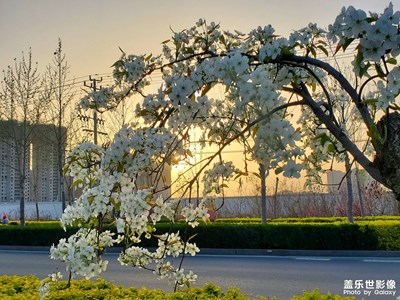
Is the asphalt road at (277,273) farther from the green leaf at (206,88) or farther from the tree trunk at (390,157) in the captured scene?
the green leaf at (206,88)

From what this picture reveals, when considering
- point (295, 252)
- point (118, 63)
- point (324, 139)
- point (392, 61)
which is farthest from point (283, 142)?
point (295, 252)

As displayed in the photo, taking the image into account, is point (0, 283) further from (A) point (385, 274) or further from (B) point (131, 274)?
(A) point (385, 274)

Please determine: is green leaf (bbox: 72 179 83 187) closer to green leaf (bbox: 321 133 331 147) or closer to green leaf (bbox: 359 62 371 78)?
green leaf (bbox: 321 133 331 147)

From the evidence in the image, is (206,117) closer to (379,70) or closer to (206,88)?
(206,88)

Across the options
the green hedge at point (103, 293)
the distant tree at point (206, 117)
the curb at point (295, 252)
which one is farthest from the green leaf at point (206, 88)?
the curb at point (295, 252)

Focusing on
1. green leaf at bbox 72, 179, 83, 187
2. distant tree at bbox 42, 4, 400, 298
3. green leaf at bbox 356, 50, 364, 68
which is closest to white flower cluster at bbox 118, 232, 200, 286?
distant tree at bbox 42, 4, 400, 298

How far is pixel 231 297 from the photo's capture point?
151 inches

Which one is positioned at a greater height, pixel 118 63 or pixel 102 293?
pixel 118 63

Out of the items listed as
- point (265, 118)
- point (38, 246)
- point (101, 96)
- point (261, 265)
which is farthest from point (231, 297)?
point (38, 246)

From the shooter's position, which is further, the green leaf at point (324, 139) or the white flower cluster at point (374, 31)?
the green leaf at point (324, 139)

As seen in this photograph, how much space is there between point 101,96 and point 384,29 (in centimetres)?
184

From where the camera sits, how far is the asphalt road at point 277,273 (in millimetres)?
7973

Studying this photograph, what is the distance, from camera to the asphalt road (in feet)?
26.2

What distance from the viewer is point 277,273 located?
9586 mm
